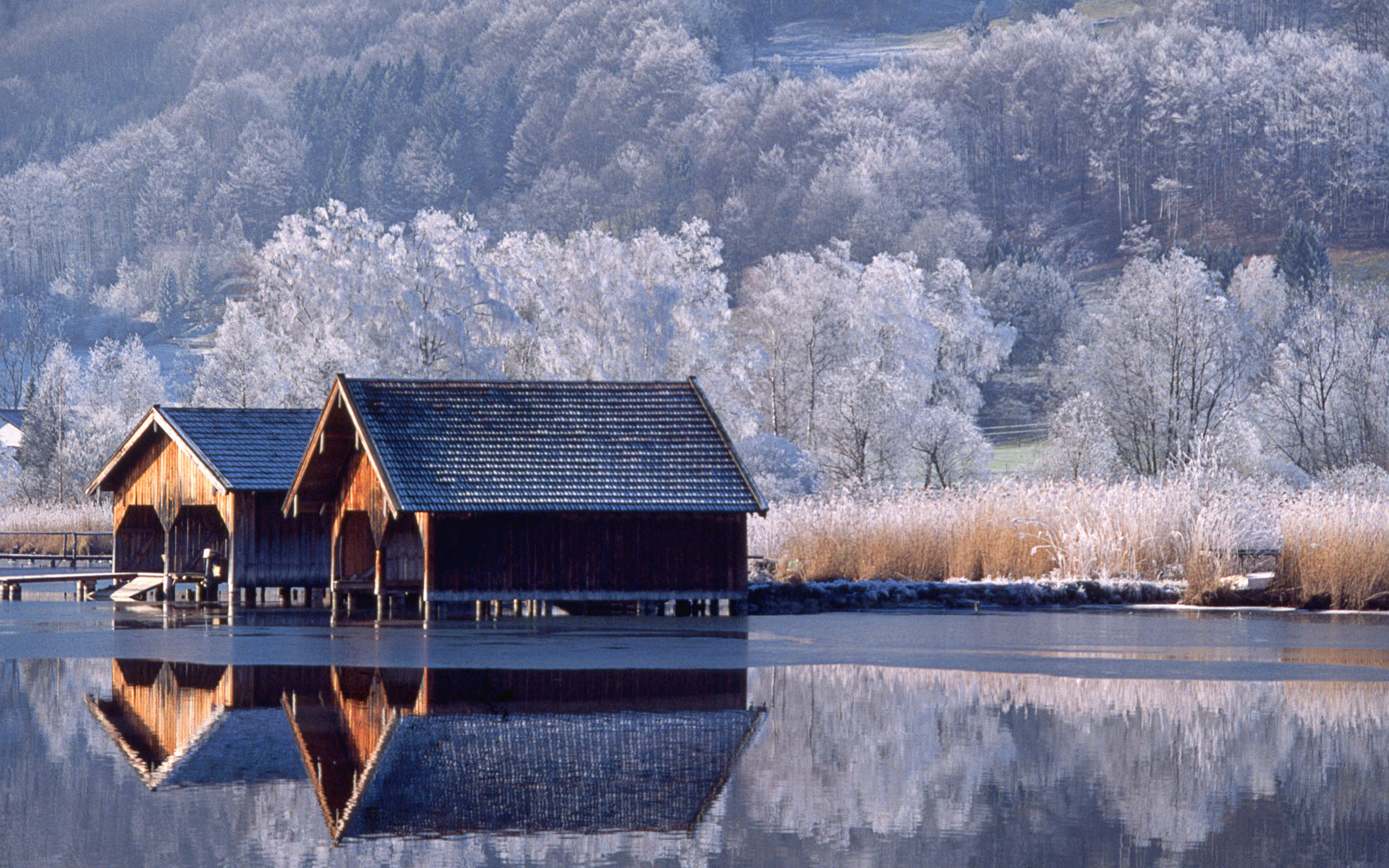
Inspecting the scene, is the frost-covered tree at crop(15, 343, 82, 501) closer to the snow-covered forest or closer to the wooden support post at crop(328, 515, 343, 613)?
the snow-covered forest

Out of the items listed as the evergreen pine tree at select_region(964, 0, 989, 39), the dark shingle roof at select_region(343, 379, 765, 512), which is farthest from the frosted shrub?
the evergreen pine tree at select_region(964, 0, 989, 39)

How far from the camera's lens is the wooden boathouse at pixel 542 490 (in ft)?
111

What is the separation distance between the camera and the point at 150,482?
1679 inches

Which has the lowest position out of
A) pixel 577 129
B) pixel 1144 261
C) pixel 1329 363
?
pixel 1329 363

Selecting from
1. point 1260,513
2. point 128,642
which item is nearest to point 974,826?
point 128,642

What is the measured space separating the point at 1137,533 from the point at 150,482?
21.7 meters

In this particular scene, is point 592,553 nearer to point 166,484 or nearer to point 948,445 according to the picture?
point 166,484

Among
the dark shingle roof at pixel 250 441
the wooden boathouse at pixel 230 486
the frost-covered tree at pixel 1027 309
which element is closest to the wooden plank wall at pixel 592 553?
the wooden boathouse at pixel 230 486

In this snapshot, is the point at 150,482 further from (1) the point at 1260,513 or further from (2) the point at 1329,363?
(2) the point at 1329,363

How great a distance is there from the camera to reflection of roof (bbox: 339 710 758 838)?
40.0ft

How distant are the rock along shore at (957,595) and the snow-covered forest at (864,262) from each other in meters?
13.8

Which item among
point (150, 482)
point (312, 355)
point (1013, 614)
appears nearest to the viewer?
point (1013, 614)

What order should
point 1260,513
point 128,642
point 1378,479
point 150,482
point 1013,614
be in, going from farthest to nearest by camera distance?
point 1378,479 → point 150,482 → point 1260,513 → point 1013,614 → point 128,642

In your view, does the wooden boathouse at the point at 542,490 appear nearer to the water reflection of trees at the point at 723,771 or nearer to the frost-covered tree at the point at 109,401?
the water reflection of trees at the point at 723,771
